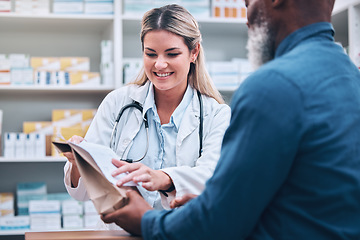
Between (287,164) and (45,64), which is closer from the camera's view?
(287,164)

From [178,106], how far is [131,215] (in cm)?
83

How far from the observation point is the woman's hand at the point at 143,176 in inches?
39.0

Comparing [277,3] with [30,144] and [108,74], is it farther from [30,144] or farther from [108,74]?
[30,144]

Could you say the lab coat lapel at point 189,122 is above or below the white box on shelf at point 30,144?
above

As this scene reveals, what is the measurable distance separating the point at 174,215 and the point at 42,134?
94.4 inches

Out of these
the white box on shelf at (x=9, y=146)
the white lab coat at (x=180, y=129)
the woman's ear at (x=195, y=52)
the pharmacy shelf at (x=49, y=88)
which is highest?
the woman's ear at (x=195, y=52)

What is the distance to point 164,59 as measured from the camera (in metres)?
1.61

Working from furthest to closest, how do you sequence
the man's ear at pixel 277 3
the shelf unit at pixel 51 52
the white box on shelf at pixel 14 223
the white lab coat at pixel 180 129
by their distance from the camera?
1. the shelf unit at pixel 51 52
2. the white box on shelf at pixel 14 223
3. the white lab coat at pixel 180 129
4. the man's ear at pixel 277 3

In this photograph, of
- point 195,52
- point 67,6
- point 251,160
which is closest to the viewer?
point 251,160

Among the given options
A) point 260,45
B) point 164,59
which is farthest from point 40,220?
point 260,45

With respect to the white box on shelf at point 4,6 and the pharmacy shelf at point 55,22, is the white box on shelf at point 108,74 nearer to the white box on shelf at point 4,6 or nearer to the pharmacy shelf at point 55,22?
the pharmacy shelf at point 55,22

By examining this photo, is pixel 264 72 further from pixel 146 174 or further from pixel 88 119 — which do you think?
pixel 88 119

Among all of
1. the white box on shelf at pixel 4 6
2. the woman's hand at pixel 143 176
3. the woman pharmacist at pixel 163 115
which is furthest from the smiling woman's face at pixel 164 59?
the white box on shelf at pixel 4 6

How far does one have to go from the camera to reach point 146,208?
0.86m
